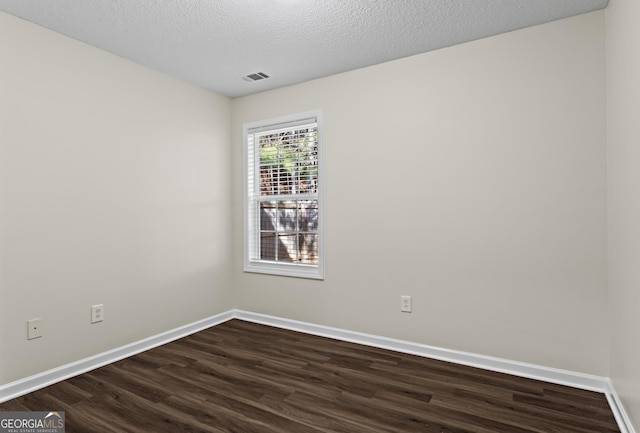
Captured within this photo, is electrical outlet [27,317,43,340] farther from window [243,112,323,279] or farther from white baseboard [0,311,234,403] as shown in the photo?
window [243,112,323,279]

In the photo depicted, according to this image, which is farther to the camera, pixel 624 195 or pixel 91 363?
pixel 91 363

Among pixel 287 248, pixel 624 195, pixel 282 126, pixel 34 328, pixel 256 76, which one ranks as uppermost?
pixel 256 76

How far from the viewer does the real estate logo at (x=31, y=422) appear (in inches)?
75.0

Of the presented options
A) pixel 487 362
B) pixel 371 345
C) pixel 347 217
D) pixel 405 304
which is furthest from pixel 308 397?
pixel 347 217

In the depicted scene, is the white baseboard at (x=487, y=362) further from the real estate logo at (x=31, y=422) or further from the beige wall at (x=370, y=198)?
the real estate logo at (x=31, y=422)

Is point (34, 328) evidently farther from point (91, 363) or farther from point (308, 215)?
point (308, 215)

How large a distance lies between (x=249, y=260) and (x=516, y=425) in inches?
107

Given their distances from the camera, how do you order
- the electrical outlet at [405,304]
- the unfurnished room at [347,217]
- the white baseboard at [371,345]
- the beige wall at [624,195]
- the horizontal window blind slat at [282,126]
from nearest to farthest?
the beige wall at [624,195]
the unfurnished room at [347,217]
the white baseboard at [371,345]
the electrical outlet at [405,304]
the horizontal window blind slat at [282,126]

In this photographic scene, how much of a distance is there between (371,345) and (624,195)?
2.06 m

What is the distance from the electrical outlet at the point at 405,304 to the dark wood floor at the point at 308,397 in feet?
1.16

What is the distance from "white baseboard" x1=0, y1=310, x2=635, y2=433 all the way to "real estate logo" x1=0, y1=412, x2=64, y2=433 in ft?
0.90

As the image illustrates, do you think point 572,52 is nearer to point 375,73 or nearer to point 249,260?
point 375,73

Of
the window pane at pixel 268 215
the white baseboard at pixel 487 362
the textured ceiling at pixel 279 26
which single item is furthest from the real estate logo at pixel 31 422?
the textured ceiling at pixel 279 26

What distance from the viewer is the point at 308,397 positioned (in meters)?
2.23
